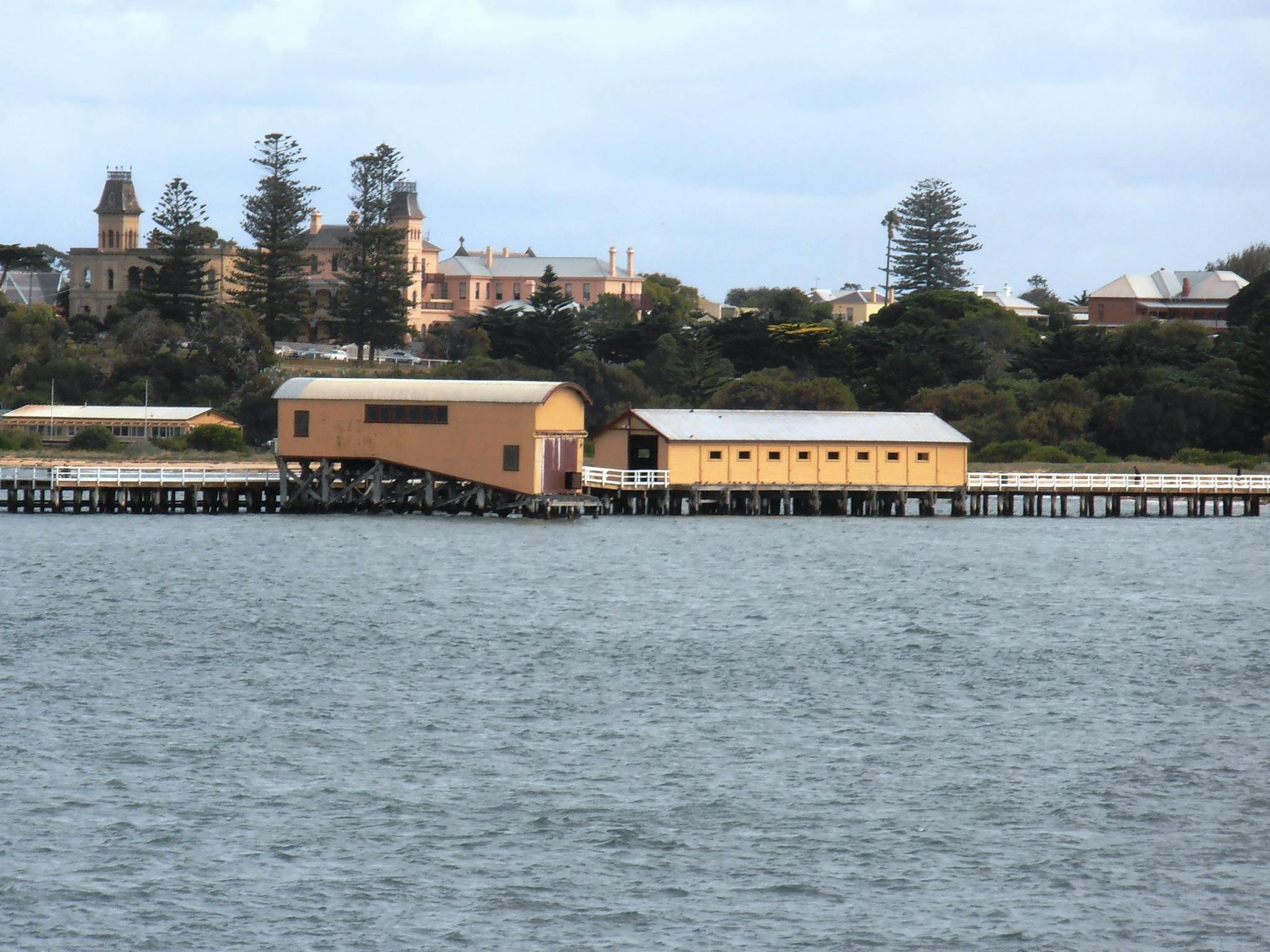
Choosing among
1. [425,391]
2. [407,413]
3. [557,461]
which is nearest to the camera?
[425,391]

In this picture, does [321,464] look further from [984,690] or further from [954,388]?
[954,388]

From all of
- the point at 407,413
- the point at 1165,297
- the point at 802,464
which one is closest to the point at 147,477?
the point at 407,413

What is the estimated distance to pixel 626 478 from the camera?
69312 mm

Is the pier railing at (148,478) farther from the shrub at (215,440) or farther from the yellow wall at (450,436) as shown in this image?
the shrub at (215,440)

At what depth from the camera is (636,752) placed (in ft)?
93.0

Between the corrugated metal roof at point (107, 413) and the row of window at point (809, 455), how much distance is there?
39445mm

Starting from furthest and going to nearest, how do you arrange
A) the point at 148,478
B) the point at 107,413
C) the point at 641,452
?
the point at 107,413, the point at 641,452, the point at 148,478

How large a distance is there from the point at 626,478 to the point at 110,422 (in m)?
40.2

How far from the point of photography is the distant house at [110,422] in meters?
98.1

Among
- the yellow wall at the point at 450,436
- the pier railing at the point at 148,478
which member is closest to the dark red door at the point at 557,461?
the yellow wall at the point at 450,436

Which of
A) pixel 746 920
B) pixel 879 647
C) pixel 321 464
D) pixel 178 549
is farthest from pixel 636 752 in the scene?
pixel 321 464

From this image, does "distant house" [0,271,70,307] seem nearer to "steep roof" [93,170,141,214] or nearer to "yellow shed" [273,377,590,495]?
"steep roof" [93,170,141,214]

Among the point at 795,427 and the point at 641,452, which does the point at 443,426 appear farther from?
the point at 795,427

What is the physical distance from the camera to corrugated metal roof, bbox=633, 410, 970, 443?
227ft
